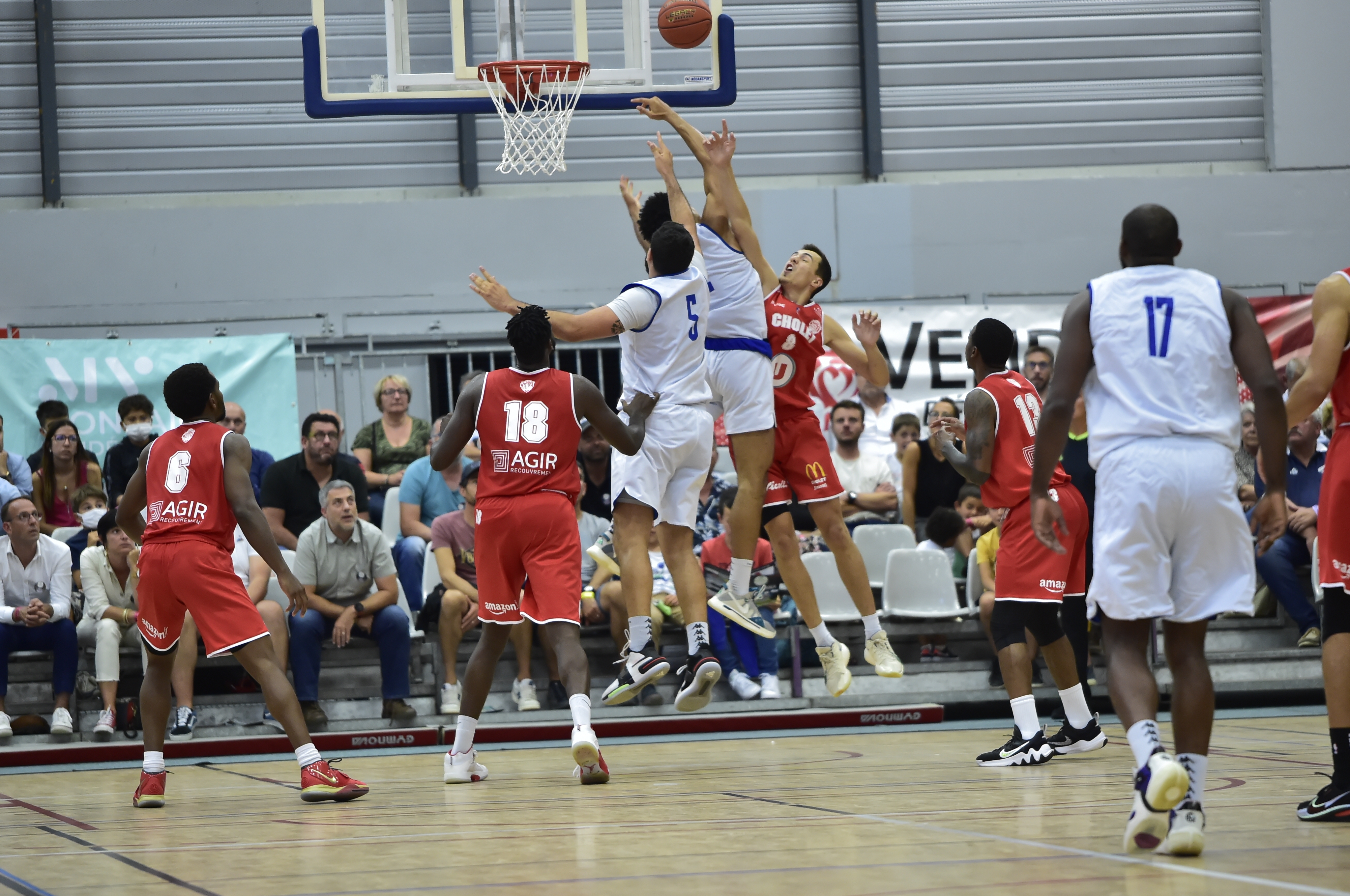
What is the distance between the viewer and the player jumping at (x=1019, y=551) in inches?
291

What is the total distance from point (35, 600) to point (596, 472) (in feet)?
13.9

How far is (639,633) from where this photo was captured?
7.48m

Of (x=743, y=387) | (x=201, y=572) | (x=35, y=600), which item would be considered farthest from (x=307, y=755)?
(x=35, y=600)

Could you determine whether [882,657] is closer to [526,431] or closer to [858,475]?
[526,431]

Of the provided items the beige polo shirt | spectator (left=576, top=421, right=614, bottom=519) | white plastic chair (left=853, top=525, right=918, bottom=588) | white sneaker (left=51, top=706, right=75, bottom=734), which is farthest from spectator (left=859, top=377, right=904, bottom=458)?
white sneaker (left=51, top=706, right=75, bottom=734)

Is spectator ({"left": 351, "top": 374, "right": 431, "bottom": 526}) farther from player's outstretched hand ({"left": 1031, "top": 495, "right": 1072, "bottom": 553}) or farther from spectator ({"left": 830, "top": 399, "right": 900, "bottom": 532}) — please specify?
player's outstretched hand ({"left": 1031, "top": 495, "right": 1072, "bottom": 553})

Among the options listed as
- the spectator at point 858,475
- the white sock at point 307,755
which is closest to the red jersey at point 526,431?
the white sock at point 307,755

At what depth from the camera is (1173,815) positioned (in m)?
4.37

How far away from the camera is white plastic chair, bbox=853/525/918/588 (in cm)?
1185

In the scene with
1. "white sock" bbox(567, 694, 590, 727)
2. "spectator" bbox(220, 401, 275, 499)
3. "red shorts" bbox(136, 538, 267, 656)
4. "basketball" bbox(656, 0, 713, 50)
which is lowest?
"white sock" bbox(567, 694, 590, 727)

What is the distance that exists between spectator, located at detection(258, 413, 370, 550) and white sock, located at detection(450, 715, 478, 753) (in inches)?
163

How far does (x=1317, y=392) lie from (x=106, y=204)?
13.3 metres

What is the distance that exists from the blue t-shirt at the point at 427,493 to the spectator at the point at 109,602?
2.10 meters

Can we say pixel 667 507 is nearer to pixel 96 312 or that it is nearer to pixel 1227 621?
pixel 1227 621
